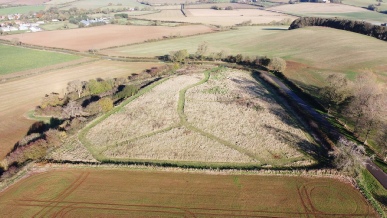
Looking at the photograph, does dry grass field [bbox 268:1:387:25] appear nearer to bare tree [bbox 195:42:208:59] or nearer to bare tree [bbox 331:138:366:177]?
bare tree [bbox 195:42:208:59]

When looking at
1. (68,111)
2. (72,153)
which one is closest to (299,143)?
(72,153)

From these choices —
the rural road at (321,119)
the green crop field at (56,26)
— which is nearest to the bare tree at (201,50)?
the rural road at (321,119)

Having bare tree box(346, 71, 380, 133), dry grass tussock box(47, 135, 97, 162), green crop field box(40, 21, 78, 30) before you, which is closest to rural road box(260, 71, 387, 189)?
bare tree box(346, 71, 380, 133)

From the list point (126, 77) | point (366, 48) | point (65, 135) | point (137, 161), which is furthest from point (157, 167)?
point (366, 48)

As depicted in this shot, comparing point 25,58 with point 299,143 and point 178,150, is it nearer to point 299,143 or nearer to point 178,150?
point 178,150

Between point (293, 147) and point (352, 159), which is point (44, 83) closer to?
point (293, 147)

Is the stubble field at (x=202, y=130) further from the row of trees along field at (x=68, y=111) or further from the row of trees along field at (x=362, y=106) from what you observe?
the row of trees along field at (x=362, y=106)
